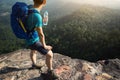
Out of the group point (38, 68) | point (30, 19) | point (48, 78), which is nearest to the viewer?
point (30, 19)

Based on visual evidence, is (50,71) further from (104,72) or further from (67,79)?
→ (104,72)

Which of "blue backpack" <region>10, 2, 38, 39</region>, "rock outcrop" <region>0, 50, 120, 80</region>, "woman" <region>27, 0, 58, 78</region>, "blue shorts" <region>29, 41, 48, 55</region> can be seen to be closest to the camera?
"woman" <region>27, 0, 58, 78</region>

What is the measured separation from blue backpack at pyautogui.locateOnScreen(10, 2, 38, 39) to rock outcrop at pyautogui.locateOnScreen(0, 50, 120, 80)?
1.52 metres

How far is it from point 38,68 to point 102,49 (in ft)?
170

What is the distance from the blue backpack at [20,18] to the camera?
5971 mm

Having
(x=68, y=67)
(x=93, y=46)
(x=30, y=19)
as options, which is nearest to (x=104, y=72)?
(x=68, y=67)

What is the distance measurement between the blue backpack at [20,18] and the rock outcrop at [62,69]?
4.98 ft

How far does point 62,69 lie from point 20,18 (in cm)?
228

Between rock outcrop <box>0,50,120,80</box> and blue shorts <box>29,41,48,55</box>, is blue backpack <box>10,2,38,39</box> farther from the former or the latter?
Result: rock outcrop <box>0,50,120,80</box>

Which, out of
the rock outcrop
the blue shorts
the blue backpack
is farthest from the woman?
the rock outcrop

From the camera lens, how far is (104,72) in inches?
315

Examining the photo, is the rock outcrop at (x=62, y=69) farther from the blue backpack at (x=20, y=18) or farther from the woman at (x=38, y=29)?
the blue backpack at (x=20, y=18)

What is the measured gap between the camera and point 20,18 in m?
6.08

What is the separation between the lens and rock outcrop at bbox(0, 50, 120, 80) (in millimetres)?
7145
